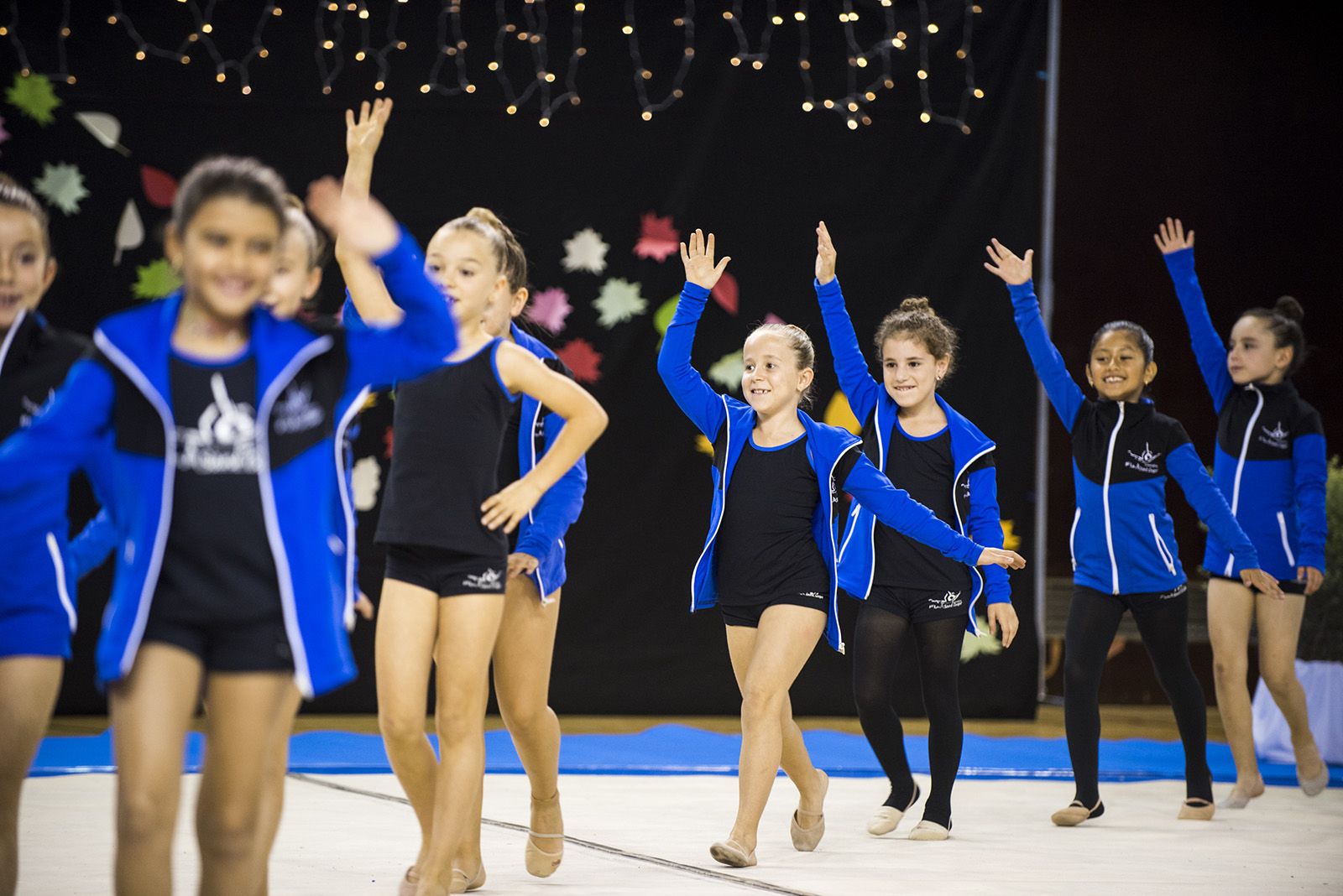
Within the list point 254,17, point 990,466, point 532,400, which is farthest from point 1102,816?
point 254,17

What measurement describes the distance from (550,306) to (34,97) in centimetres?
229

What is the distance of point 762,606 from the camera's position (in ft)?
11.8

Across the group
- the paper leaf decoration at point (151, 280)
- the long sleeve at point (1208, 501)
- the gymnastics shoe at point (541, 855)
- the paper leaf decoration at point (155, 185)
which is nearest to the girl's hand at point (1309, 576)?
the long sleeve at point (1208, 501)

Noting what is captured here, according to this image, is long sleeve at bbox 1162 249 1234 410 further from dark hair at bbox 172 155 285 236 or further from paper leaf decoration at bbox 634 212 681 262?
dark hair at bbox 172 155 285 236

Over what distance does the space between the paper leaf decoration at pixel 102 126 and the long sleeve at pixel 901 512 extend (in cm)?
391

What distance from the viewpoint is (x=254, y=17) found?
248 inches

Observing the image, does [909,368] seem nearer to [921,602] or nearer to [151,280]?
[921,602]

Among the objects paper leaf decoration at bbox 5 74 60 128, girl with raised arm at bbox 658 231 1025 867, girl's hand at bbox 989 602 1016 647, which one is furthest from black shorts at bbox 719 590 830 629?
paper leaf decoration at bbox 5 74 60 128

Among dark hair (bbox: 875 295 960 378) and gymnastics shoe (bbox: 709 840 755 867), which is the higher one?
dark hair (bbox: 875 295 960 378)

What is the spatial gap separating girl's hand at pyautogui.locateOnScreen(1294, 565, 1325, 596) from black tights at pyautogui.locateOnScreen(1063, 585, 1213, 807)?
0.70 metres

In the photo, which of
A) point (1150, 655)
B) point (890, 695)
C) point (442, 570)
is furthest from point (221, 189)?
point (1150, 655)

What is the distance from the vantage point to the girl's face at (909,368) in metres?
4.09

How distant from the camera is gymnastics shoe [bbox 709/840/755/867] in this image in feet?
11.3

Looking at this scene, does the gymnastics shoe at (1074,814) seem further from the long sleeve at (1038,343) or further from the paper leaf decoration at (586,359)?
the paper leaf decoration at (586,359)
